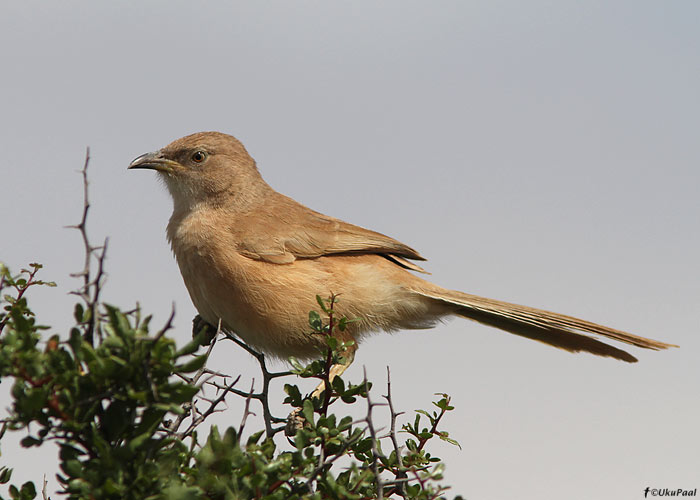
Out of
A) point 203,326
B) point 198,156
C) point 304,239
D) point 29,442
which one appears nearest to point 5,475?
point 29,442

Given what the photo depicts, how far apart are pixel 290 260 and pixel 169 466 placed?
2.87 metres

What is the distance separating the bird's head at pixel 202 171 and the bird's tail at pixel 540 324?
5.63 feet

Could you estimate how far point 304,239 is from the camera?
548 cm

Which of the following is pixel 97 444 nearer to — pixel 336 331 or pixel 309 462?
pixel 309 462

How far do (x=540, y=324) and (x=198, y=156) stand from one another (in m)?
3.05

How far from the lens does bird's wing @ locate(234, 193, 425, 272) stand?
208 inches

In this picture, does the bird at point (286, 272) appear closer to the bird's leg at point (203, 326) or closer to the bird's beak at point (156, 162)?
the bird's beak at point (156, 162)

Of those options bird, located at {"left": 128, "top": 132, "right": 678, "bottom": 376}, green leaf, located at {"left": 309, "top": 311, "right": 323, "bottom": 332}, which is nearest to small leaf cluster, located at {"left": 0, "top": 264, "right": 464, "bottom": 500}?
green leaf, located at {"left": 309, "top": 311, "right": 323, "bottom": 332}

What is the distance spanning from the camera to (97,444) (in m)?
2.38

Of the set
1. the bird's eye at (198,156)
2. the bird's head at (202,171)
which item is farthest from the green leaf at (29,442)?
the bird's eye at (198,156)

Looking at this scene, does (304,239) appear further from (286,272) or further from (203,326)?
(203,326)

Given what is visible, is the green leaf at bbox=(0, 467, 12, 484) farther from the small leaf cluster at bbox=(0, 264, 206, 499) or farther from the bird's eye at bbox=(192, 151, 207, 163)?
the bird's eye at bbox=(192, 151, 207, 163)

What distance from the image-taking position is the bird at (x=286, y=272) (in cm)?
500

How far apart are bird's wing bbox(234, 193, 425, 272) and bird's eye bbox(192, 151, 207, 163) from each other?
0.67m
